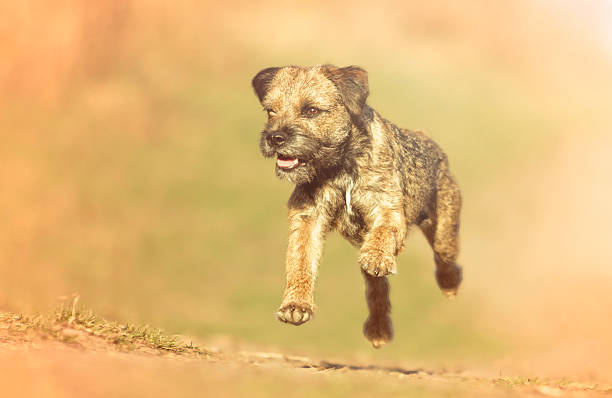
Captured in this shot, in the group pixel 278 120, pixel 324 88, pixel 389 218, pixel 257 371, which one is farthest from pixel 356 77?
pixel 257 371

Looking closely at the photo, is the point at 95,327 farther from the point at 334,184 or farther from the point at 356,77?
the point at 356,77

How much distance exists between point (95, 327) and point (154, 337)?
0.78m

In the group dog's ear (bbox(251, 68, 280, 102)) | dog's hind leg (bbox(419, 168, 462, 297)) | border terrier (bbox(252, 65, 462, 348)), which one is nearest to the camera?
border terrier (bbox(252, 65, 462, 348))

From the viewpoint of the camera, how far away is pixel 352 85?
833cm

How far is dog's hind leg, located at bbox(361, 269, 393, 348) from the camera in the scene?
10.2 metres

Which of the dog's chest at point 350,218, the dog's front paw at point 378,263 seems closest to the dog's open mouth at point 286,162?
the dog's chest at point 350,218

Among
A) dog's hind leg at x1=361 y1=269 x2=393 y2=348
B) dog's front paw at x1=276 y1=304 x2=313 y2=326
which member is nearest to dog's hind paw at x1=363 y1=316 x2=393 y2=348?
dog's hind leg at x1=361 y1=269 x2=393 y2=348

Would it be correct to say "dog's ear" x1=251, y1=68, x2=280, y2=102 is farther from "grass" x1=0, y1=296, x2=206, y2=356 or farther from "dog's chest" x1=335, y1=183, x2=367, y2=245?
"grass" x1=0, y1=296, x2=206, y2=356

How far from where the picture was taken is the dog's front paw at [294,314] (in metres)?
7.57

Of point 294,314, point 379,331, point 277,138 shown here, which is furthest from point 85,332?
point 379,331

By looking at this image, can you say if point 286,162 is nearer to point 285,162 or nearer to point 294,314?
point 285,162

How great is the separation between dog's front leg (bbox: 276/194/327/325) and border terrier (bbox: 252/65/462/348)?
1 centimetres

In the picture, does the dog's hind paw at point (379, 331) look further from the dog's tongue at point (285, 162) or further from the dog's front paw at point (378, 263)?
the dog's tongue at point (285, 162)

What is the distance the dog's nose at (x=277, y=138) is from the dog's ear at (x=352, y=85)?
1.03m
